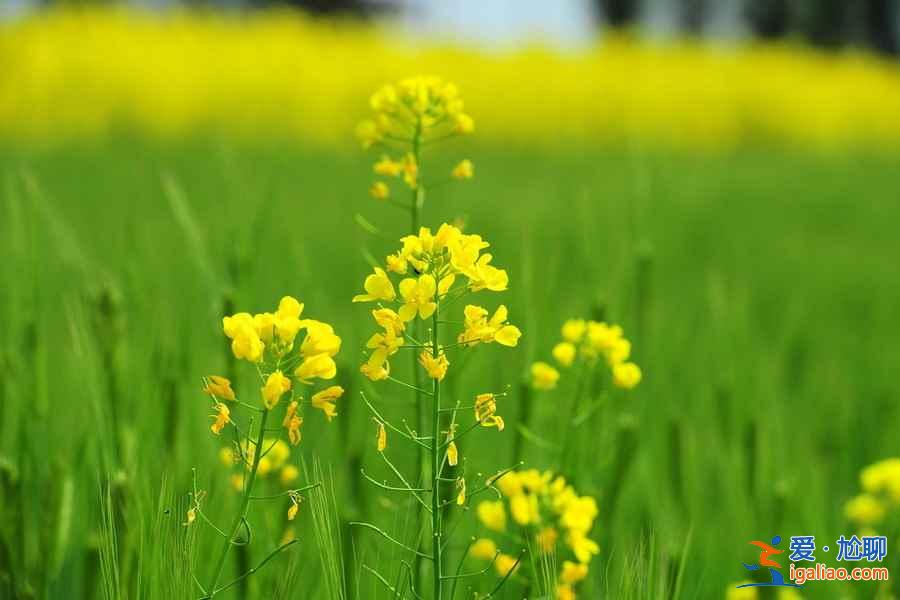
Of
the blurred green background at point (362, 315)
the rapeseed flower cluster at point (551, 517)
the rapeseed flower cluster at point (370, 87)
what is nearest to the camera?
the rapeseed flower cluster at point (551, 517)

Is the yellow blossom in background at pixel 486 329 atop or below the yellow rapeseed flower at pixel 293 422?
atop

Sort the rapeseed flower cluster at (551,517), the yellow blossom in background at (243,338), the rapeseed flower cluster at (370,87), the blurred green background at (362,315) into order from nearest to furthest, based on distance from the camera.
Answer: the yellow blossom in background at (243,338) → the rapeseed flower cluster at (551,517) → the blurred green background at (362,315) → the rapeseed flower cluster at (370,87)

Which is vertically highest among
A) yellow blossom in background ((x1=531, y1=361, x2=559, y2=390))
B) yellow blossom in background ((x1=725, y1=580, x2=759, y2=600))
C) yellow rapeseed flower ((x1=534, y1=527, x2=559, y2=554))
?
yellow blossom in background ((x1=531, y1=361, x2=559, y2=390))

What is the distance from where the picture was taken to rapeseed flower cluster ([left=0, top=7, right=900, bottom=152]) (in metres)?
8.23

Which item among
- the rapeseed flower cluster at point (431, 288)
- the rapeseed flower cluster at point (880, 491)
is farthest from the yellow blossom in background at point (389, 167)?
the rapeseed flower cluster at point (880, 491)

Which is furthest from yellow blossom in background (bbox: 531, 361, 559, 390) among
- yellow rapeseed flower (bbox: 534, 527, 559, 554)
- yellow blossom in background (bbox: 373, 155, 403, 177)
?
yellow blossom in background (bbox: 373, 155, 403, 177)

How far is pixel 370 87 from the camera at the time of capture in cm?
936

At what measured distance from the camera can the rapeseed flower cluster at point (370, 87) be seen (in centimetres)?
823

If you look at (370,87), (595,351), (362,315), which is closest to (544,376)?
(595,351)

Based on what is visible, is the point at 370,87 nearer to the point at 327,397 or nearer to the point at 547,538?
the point at 547,538

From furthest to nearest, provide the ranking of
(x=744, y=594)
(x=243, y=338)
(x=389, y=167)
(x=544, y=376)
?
(x=744, y=594)
(x=544, y=376)
(x=389, y=167)
(x=243, y=338)

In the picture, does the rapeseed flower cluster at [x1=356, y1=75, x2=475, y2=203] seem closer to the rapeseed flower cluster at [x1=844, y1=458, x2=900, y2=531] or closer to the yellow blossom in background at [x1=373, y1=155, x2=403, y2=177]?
the yellow blossom in background at [x1=373, y1=155, x2=403, y2=177]

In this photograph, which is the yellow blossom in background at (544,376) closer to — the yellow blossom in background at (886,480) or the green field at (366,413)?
the green field at (366,413)

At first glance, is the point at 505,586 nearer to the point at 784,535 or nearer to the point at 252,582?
the point at 252,582
